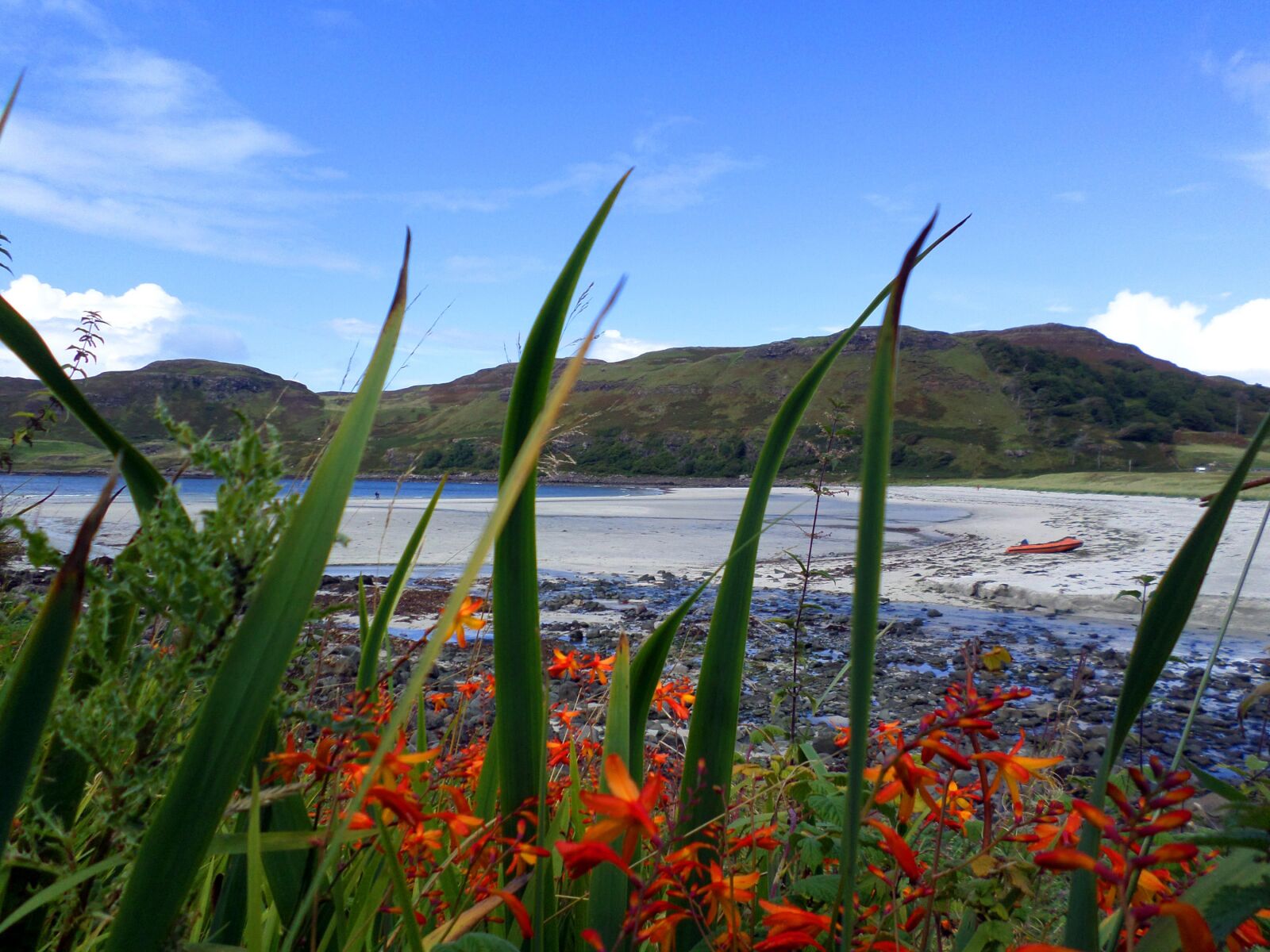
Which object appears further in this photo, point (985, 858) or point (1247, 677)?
point (1247, 677)

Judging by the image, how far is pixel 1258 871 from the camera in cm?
45

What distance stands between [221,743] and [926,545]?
1741cm

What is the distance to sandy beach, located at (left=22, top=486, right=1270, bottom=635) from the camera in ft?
30.6

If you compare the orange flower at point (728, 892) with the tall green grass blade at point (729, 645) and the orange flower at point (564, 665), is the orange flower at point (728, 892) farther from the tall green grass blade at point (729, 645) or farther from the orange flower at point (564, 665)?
the orange flower at point (564, 665)

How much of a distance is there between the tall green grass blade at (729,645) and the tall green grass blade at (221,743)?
47 cm

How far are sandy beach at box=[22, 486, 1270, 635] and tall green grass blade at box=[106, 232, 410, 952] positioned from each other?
1.69 meters

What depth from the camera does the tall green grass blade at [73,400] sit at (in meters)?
0.54

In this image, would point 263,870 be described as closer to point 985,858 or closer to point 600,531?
point 985,858

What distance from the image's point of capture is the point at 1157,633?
507 millimetres

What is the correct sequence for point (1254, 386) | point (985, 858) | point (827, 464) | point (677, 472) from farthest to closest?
point (1254, 386) → point (677, 472) → point (827, 464) → point (985, 858)

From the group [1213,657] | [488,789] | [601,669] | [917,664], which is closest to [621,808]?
[488,789]

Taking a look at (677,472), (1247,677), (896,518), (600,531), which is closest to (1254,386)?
(677,472)

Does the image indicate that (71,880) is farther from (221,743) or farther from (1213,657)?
(1213,657)

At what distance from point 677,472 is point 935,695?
5639 cm
